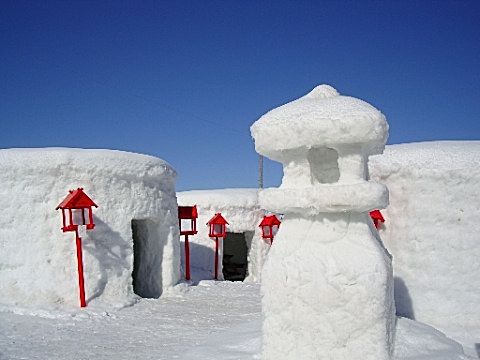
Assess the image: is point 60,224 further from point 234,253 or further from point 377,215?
point 234,253

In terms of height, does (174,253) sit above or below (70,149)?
below

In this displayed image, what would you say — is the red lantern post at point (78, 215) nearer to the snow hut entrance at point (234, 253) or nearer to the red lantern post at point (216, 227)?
the red lantern post at point (216, 227)

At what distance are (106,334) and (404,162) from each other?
461cm

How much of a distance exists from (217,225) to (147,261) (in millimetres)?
3278

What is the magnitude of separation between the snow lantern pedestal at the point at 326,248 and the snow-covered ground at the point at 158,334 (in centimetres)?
91

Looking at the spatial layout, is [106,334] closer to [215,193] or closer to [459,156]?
[459,156]

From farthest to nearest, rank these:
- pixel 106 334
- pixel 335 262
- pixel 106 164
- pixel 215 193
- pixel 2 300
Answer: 1. pixel 215 193
2. pixel 106 164
3. pixel 2 300
4. pixel 106 334
5. pixel 335 262

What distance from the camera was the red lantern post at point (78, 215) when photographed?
288 inches

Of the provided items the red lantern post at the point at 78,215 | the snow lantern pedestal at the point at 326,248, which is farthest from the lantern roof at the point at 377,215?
the red lantern post at the point at 78,215

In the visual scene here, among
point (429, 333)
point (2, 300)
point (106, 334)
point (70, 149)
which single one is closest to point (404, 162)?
point (429, 333)

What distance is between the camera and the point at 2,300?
7203 millimetres

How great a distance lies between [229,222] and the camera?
13016 mm

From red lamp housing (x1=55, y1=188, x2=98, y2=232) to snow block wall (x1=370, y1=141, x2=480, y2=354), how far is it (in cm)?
478

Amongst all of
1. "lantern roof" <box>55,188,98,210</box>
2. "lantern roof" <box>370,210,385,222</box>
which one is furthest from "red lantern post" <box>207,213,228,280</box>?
"lantern roof" <box>370,210,385,222</box>
